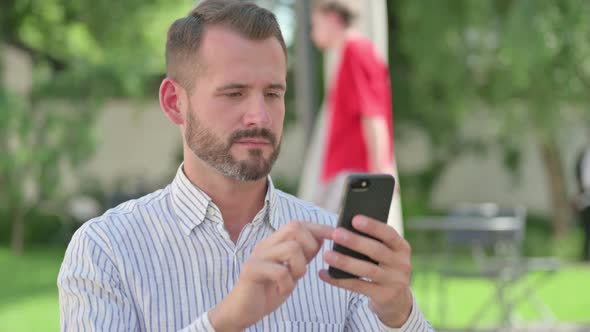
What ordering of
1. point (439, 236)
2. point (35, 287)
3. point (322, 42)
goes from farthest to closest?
point (439, 236), point (35, 287), point (322, 42)

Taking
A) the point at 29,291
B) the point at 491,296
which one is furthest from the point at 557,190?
the point at 29,291

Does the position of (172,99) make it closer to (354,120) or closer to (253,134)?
(253,134)

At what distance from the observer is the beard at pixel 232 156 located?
82.6 inches

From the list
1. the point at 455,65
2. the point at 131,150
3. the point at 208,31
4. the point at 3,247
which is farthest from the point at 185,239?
the point at 131,150

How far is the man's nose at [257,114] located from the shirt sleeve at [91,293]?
15.4 inches

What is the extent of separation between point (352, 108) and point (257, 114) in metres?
3.08

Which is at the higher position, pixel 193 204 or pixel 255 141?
pixel 255 141

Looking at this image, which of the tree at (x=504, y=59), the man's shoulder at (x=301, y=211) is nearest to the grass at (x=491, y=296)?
the tree at (x=504, y=59)

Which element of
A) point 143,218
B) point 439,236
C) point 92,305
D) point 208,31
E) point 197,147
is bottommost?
point 439,236

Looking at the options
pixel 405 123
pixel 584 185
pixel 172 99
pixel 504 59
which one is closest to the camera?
pixel 172 99

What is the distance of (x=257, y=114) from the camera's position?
2.08m

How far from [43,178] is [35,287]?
180 inches

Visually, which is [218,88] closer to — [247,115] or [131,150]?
[247,115]

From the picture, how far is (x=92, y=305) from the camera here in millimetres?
2010
